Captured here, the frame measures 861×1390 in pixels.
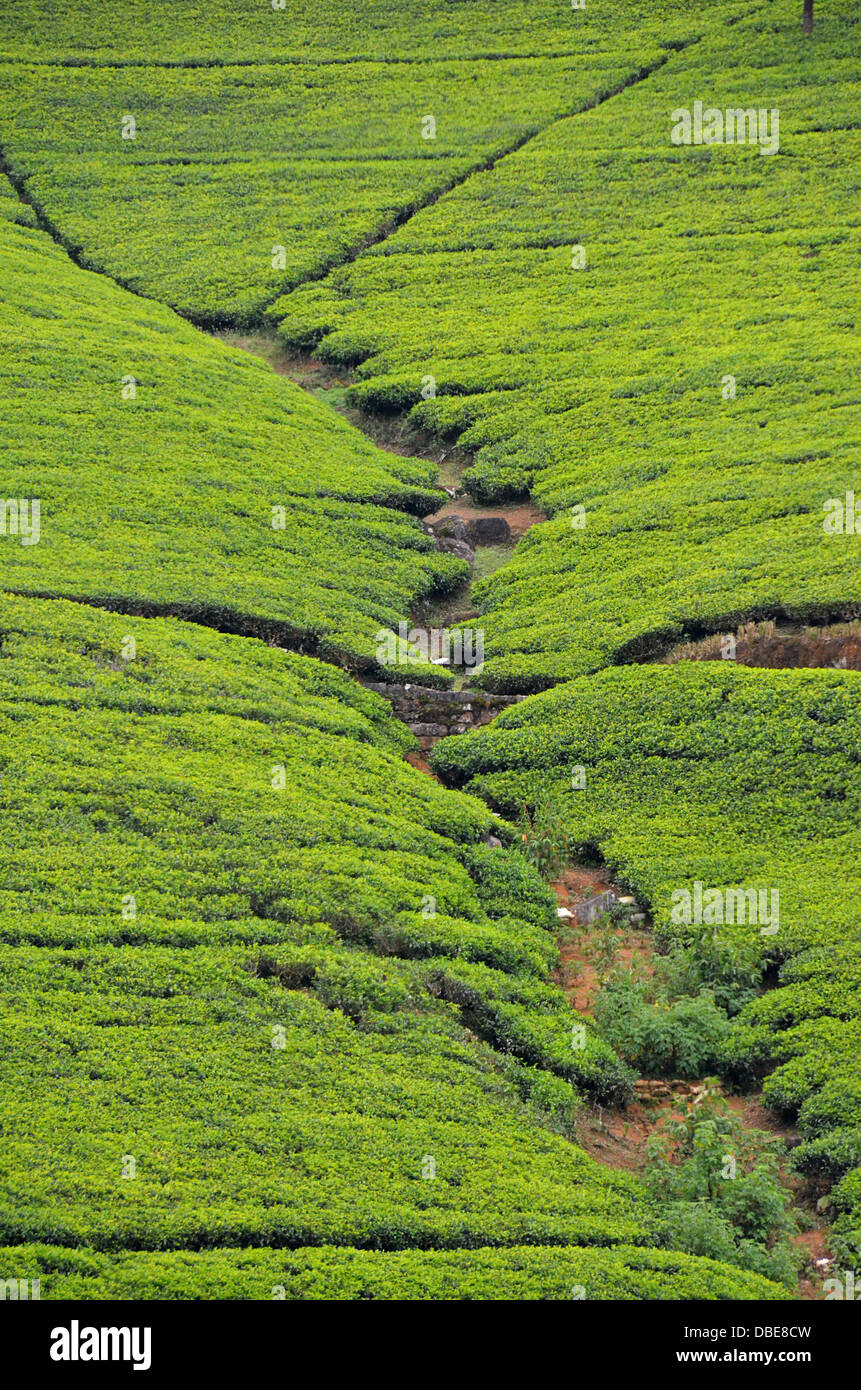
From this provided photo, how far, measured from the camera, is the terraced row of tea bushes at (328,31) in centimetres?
7294

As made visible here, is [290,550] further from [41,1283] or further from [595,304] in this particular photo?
[41,1283]

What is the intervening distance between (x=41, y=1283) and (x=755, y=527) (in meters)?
26.7

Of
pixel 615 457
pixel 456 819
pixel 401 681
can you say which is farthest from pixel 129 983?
pixel 615 457

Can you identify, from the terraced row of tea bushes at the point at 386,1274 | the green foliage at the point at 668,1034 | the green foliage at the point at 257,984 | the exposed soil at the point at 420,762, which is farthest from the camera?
the exposed soil at the point at 420,762

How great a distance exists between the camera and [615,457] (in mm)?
44031

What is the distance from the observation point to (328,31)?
75.2 m

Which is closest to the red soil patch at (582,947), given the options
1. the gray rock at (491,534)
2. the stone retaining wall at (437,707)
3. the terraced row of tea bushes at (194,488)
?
the stone retaining wall at (437,707)

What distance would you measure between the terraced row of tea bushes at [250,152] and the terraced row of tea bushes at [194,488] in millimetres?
8207

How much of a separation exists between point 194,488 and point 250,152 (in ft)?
104

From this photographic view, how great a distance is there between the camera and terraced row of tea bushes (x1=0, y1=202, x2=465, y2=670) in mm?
35062

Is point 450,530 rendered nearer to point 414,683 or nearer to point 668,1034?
point 414,683

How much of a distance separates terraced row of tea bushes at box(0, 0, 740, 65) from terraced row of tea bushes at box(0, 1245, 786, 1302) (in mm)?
64566

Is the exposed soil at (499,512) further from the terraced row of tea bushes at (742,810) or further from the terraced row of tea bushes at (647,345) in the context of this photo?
the terraced row of tea bushes at (742,810)

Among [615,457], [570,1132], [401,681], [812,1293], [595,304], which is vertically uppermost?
[595,304]
